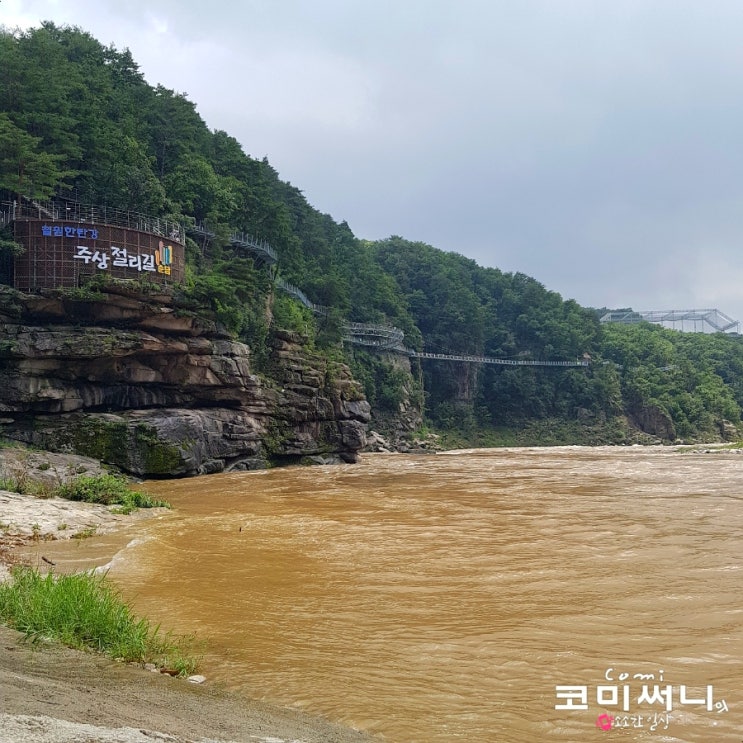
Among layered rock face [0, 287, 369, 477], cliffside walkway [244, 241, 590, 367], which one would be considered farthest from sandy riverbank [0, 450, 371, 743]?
cliffside walkway [244, 241, 590, 367]

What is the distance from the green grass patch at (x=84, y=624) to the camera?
5.89m

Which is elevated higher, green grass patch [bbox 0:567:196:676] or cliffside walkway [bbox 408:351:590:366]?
cliffside walkway [bbox 408:351:590:366]

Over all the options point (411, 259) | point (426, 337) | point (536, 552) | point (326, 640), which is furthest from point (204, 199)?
point (411, 259)

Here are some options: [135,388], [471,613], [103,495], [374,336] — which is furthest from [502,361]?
[471,613]

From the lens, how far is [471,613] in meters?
8.15

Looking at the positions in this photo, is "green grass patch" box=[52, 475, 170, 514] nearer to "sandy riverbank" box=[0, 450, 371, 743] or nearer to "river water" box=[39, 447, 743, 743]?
"river water" box=[39, 447, 743, 743]

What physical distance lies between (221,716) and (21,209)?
3413 centimetres

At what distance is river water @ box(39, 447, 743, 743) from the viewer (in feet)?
17.7

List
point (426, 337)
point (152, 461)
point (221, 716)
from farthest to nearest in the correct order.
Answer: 1. point (426, 337)
2. point (152, 461)
3. point (221, 716)

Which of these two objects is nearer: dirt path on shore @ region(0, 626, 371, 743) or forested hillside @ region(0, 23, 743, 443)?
dirt path on shore @ region(0, 626, 371, 743)

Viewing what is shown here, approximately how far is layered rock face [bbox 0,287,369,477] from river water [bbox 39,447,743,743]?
14234mm

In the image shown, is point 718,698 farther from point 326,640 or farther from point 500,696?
point 326,640

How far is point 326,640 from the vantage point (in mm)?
7137

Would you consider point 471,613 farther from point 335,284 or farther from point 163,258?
point 335,284
